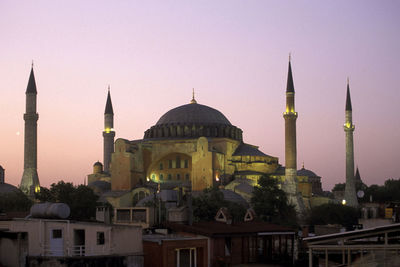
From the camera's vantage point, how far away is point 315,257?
83.7 ft

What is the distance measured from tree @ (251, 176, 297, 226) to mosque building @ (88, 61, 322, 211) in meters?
6.57

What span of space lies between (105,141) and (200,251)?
171 feet

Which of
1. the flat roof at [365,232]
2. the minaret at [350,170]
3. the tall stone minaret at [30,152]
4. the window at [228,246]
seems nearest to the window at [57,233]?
the window at [228,246]

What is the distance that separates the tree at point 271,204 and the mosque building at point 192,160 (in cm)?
657

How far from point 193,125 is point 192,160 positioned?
825 centimetres

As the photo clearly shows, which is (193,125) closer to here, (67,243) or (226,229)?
(226,229)

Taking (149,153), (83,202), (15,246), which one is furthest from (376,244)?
(149,153)

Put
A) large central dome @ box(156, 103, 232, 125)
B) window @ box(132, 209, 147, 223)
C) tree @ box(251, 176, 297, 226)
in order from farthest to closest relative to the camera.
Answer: large central dome @ box(156, 103, 232, 125), tree @ box(251, 176, 297, 226), window @ box(132, 209, 147, 223)

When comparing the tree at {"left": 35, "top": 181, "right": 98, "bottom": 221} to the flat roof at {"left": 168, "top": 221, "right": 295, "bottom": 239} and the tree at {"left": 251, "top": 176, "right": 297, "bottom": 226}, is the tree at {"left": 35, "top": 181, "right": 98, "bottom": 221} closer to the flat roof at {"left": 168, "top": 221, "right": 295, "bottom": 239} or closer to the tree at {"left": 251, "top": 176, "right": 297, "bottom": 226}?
the tree at {"left": 251, "top": 176, "right": 297, "bottom": 226}

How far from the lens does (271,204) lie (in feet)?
163

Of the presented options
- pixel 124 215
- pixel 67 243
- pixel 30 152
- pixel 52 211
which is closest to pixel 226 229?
pixel 124 215

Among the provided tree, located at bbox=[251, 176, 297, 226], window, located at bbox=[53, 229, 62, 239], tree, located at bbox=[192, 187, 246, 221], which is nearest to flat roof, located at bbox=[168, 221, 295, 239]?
window, located at bbox=[53, 229, 62, 239]

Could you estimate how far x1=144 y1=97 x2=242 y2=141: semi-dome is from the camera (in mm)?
70500

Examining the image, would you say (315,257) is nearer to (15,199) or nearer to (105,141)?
(15,199)
